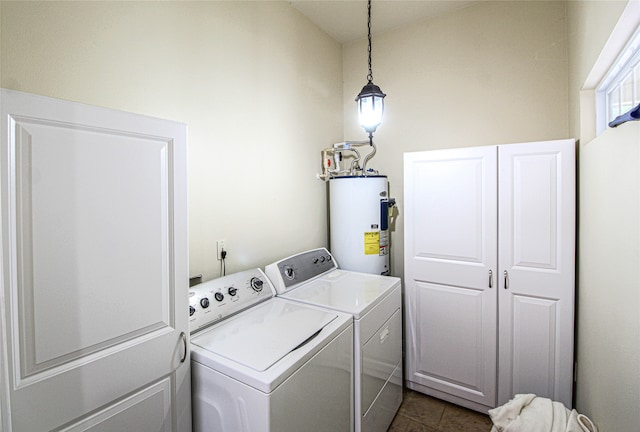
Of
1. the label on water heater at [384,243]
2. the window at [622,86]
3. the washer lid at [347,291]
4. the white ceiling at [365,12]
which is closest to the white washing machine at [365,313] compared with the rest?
the washer lid at [347,291]

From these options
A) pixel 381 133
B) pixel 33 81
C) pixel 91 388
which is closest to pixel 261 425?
pixel 91 388

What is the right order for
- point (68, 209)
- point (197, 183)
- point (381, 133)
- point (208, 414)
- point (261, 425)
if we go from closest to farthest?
point (68, 209) → point (261, 425) → point (208, 414) → point (197, 183) → point (381, 133)

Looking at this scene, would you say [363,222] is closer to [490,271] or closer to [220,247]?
[490,271]

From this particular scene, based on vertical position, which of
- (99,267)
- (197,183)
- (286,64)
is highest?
(286,64)

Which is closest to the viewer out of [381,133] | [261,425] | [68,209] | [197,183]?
[68,209]

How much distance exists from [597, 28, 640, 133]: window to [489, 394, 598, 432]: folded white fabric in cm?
145

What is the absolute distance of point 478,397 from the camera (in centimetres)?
212

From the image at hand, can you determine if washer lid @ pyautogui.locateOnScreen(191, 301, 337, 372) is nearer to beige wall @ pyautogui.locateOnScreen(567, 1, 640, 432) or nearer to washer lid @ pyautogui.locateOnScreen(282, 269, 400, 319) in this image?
washer lid @ pyautogui.locateOnScreen(282, 269, 400, 319)

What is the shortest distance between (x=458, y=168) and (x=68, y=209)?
82.5 inches

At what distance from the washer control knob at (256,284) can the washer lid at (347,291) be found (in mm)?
179

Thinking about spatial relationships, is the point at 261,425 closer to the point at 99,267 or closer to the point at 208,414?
the point at 208,414

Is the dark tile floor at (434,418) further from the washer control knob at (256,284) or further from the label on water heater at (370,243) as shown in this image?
the washer control knob at (256,284)

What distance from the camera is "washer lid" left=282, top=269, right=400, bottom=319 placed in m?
1.71

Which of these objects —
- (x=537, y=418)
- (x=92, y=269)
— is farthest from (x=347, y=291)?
(x=92, y=269)
